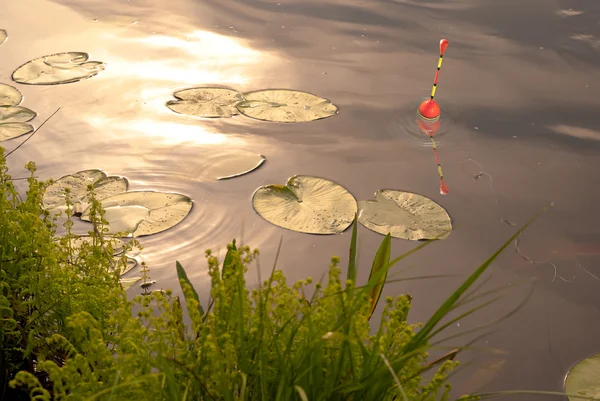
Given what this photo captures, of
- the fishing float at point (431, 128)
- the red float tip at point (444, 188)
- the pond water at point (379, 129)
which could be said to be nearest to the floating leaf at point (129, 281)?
the pond water at point (379, 129)

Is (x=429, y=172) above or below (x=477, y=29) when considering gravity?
below

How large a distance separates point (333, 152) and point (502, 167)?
544 millimetres

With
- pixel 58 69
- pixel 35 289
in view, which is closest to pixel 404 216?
pixel 35 289

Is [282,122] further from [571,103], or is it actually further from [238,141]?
[571,103]

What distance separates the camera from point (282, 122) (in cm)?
219

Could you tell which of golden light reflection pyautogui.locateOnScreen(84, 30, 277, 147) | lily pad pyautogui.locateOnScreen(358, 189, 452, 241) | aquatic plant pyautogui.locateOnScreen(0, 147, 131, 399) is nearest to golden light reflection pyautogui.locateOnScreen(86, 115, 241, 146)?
golden light reflection pyautogui.locateOnScreen(84, 30, 277, 147)

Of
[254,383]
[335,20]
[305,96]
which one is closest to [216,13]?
Result: [335,20]

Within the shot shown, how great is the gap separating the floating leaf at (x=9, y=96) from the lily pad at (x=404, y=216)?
4.03ft

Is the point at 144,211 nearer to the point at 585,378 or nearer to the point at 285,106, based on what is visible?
the point at 285,106

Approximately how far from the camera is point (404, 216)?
1785mm

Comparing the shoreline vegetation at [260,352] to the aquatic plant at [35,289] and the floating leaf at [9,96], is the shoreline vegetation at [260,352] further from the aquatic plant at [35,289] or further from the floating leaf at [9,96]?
the floating leaf at [9,96]

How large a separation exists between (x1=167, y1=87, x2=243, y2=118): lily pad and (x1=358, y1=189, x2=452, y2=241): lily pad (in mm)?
658

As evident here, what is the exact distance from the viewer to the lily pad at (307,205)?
68.3 inches

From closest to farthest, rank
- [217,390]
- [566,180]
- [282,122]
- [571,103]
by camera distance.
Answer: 1. [217,390]
2. [566,180]
3. [282,122]
4. [571,103]
